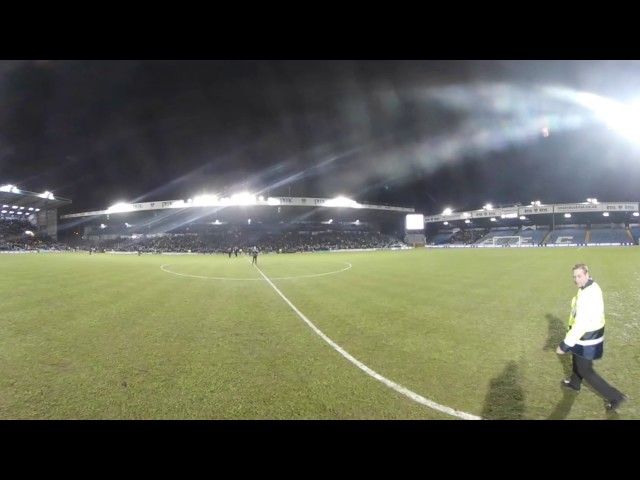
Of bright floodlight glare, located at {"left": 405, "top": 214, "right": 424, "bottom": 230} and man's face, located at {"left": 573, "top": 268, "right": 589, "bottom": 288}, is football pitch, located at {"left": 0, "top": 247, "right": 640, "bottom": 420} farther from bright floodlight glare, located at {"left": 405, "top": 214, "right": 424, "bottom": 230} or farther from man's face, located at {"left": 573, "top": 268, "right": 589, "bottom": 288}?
bright floodlight glare, located at {"left": 405, "top": 214, "right": 424, "bottom": 230}

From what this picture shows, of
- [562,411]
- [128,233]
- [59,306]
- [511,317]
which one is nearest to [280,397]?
[562,411]

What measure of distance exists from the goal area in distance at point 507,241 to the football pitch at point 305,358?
61.6 m

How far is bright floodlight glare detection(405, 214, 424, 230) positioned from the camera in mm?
65688

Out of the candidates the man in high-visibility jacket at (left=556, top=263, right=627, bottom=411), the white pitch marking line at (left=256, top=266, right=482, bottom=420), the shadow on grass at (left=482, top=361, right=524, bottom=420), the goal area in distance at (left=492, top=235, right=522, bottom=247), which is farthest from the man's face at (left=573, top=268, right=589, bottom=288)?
the goal area in distance at (left=492, top=235, right=522, bottom=247)

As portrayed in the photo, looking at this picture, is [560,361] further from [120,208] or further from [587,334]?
[120,208]

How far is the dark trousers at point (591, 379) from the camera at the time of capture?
3291 millimetres

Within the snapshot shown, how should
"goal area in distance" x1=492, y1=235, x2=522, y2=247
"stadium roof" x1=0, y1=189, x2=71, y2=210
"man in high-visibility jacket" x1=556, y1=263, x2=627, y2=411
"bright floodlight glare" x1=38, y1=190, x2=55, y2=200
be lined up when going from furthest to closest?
"goal area in distance" x1=492, y1=235, x2=522, y2=247 < "bright floodlight glare" x1=38, y1=190, x2=55, y2=200 < "stadium roof" x1=0, y1=189, x2=71, y2=210 < "man in high-visibility jacket" x1=556, y1=263, x2=627, y2=411

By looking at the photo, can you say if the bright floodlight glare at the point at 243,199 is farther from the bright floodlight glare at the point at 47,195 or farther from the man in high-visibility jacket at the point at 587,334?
the man in high-visibility jacket at the point at 587,334

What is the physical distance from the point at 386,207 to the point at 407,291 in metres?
55.0

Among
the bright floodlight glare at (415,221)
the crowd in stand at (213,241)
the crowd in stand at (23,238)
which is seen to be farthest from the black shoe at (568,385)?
the crowd in stand at (23,238)

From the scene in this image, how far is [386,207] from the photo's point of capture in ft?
209

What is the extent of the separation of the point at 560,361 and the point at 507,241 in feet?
234

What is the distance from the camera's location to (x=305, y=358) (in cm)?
481

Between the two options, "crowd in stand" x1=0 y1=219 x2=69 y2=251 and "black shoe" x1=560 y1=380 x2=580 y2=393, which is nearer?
"black shoe" x1=560 y1=380 x2=580 y2=393
